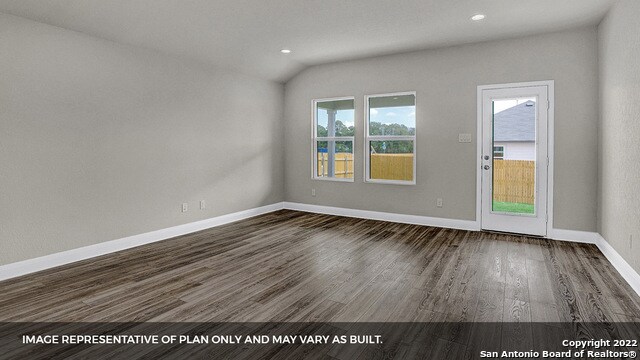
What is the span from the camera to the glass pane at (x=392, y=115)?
5660 millimetres

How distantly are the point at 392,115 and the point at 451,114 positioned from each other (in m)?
0.97

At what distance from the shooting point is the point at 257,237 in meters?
4.79

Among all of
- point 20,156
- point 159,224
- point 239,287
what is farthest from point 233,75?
point 239,287

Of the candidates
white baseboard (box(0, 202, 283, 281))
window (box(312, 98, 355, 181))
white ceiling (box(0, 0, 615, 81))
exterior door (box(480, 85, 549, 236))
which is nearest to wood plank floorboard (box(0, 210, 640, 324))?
white baseboard (box(0, 202, 283, 281))

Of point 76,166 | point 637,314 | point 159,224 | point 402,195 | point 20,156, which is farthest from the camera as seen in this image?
point 402,195

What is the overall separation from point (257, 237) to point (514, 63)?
4.21 metres

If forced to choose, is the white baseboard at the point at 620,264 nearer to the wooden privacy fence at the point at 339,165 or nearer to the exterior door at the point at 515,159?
the exterior door at the point at 515,159

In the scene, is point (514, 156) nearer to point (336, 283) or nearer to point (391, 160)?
point (391, 160)

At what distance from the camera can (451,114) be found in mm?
5234

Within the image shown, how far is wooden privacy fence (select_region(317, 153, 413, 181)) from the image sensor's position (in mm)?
5758

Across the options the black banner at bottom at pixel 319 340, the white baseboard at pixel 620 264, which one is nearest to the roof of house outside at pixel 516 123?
the white baseboard at pixel 620 264

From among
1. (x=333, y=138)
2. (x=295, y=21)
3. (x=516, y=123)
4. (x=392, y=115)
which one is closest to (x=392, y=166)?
(x=392, y=115)

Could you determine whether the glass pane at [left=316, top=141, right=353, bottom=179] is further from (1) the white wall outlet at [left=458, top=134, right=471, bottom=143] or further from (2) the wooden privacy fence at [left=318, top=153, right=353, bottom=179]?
(1) the white wall outlet at [left=458, top=134, right=471, bottom=143]

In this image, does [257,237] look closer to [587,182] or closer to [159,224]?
[159,224]
